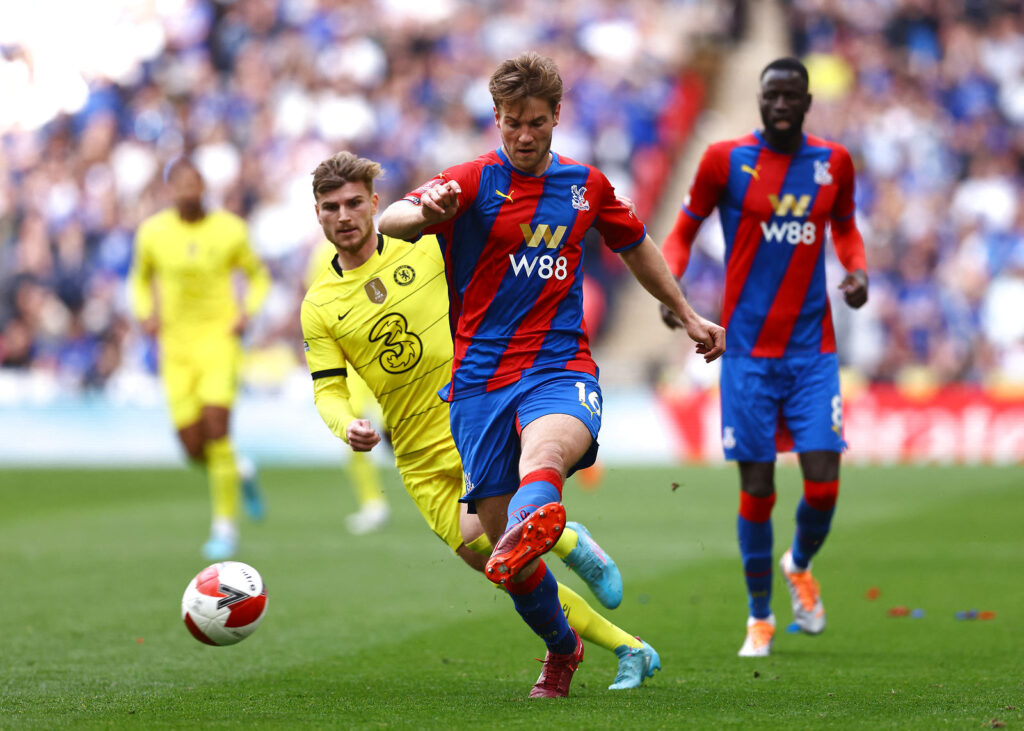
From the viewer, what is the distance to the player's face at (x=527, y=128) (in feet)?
16.9

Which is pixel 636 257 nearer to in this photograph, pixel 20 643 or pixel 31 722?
pixel 31 722

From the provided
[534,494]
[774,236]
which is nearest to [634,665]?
[534,494]

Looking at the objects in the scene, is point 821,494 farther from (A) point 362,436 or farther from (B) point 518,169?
(A) point 362,436

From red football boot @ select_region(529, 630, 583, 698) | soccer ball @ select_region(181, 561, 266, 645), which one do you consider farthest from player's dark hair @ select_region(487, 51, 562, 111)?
soccer ball @ select_region(181, 561, 266, 645)

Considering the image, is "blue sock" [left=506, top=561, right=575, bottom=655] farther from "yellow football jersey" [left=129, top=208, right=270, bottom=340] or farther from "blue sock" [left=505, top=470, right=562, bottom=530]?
"yellow football jersey" [left=129, top=208, right=270, bottom=340]

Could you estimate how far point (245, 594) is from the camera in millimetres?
5980

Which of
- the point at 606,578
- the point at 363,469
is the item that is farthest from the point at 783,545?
the point at 606,578

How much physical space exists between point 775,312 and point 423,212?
2717 millimetres

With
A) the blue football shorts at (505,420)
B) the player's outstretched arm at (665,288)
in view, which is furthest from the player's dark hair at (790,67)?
the blue football shorts at (505,420)

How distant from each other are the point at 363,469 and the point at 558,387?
26.1 ft

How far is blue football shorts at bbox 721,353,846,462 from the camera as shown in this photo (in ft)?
23.1

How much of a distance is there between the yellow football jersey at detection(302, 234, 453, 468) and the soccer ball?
32.9 inches

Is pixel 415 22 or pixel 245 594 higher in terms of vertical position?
pixel 415 22

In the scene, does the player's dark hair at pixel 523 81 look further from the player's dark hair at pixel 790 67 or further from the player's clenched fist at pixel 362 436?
the player's dark hair at pixel 790 67
